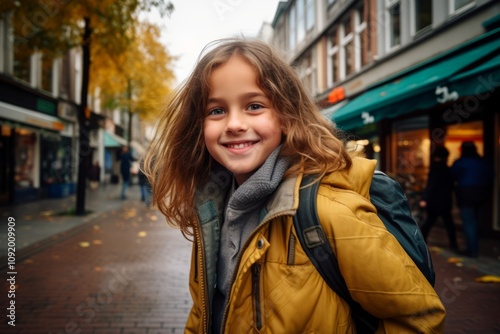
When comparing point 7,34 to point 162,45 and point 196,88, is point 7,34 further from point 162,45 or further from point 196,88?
point 196,88

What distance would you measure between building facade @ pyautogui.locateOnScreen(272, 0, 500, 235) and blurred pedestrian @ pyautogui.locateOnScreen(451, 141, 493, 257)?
1.07 meters

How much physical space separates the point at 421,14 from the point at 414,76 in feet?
7.68

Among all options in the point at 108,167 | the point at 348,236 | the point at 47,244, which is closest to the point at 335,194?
the point at 348,236

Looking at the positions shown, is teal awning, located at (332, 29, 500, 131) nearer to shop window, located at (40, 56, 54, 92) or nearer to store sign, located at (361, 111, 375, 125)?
store sign, located at (361, 111, 375, 125)

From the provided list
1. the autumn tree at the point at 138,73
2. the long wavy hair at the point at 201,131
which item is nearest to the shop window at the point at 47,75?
the autumn tree at the point at 138,73

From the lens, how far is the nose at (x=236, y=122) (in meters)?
1.28

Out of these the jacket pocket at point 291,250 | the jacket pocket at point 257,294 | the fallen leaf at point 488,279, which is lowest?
the fallen leaf at point 488,279

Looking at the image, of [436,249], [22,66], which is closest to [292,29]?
[22,66]

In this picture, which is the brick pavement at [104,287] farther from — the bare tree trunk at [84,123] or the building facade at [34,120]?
the building facade at [34,120]

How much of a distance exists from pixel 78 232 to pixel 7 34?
8.28m

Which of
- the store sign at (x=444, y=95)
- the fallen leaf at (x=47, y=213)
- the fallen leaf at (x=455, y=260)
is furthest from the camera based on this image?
the fallen leaf at (x=47, y=213)

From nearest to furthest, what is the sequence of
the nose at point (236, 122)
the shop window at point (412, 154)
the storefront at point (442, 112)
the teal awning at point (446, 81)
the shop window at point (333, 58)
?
the nose at point (236, 122), the teal awning at point (446, 81), the storefront at point (442, 112), the shop window at point (412, 154), the shop window at point (333, 58)

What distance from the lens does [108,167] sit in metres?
27.8

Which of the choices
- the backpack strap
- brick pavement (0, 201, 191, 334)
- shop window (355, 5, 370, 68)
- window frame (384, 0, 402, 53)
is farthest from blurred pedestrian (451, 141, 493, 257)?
shop window (355, 5, 370, 68)
